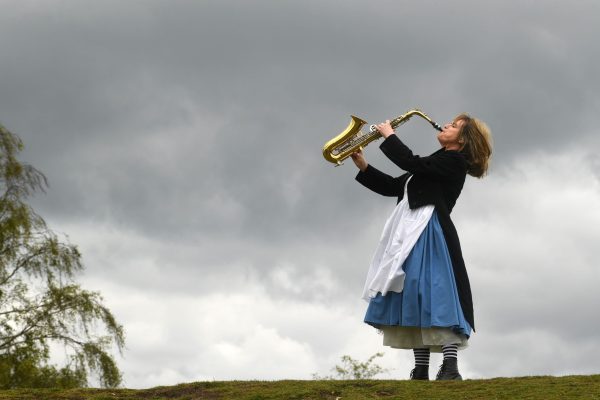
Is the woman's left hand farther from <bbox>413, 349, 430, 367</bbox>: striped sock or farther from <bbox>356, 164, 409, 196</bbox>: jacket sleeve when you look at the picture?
<bbox>413, 349, 430, 367</bbox>: striped sock

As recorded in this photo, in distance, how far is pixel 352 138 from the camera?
48.0 feet

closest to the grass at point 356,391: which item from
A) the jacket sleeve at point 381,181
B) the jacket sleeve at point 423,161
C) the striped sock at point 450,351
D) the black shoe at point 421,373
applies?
the striped sock at point 450,351

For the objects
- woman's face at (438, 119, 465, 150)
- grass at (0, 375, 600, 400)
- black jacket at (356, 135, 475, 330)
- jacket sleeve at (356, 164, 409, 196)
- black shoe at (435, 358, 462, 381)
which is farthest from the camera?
jacket sleeve at (356, 164, 409, 196)

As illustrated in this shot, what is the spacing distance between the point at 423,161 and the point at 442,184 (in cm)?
46

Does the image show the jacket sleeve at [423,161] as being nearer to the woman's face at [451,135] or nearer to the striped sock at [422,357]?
the woman's face at [451,135]

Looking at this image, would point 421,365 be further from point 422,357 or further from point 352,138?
point 352,138

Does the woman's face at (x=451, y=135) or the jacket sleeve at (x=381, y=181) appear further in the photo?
the jacket sleeve at (x=381, y=181)

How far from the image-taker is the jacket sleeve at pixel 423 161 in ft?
45.2

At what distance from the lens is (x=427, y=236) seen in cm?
1387

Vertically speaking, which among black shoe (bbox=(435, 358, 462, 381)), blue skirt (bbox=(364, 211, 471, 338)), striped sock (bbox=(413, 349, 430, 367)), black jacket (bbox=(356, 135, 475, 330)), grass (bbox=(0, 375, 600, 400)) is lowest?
grass (bbox=(0, 375, 600, 400))

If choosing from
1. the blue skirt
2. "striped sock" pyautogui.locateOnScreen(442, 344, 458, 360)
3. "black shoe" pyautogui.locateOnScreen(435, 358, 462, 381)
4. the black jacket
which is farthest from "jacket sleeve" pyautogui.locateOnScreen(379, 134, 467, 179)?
"black shoe" pyautogui.locateOnScreen(435, 358, 462, 381)

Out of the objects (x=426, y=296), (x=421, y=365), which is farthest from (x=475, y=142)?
(x=421, y=365)

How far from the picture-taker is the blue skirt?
1337 cm

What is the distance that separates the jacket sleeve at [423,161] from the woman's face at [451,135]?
1.14 feet
